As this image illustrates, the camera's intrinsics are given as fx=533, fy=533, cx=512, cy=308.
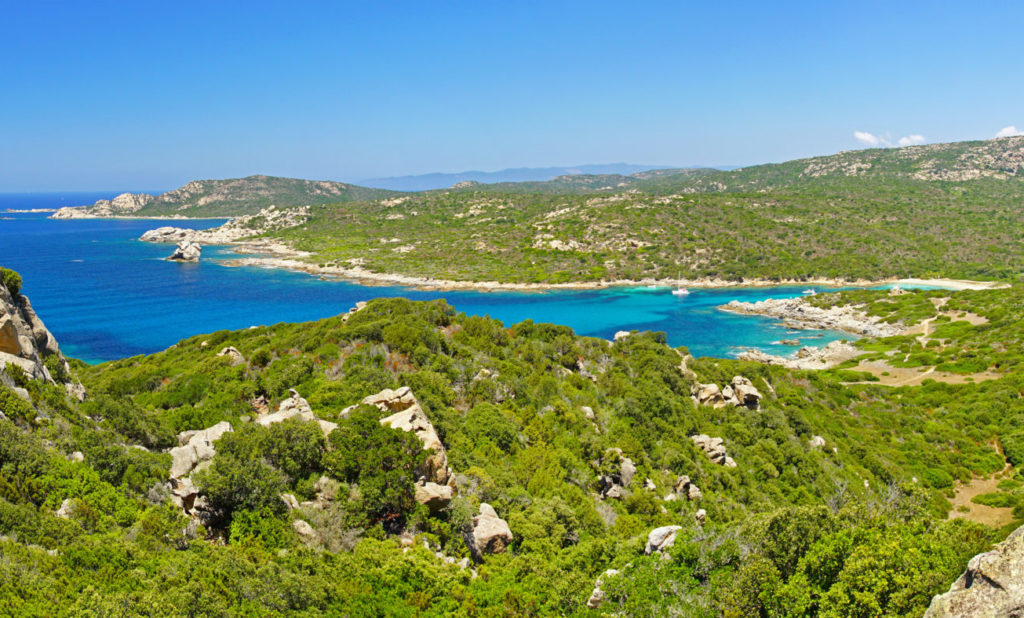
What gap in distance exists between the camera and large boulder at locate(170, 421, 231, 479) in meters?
13.2

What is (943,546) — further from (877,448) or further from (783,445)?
(877,448)

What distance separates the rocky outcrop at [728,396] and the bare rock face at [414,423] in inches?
672

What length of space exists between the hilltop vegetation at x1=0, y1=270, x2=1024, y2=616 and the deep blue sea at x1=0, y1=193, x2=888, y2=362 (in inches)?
1409

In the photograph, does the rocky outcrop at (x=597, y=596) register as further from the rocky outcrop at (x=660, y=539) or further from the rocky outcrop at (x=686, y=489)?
the rocky outcrop at (x=686, y=489)

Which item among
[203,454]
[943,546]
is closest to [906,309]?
[943,546]

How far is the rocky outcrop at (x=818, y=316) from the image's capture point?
6363 cm

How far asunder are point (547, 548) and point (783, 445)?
54.0ft

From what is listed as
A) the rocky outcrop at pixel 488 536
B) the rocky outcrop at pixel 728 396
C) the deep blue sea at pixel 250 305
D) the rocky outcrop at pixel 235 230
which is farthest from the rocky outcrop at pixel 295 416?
the rocky outcrop at pixel 235 230

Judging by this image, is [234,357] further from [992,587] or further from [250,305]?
[250,305]

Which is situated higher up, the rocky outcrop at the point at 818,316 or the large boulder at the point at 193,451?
the large boulder at the point at 193,451

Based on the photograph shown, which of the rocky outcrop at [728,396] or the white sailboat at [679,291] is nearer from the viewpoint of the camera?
the rocky outcrop at [728,396]

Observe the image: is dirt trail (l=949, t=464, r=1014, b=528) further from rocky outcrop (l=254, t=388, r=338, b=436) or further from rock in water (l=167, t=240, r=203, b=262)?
rock in water (l=167, t=240, r=203, b=262)

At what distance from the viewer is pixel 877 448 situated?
90.6 feet

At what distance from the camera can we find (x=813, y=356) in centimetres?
5569
